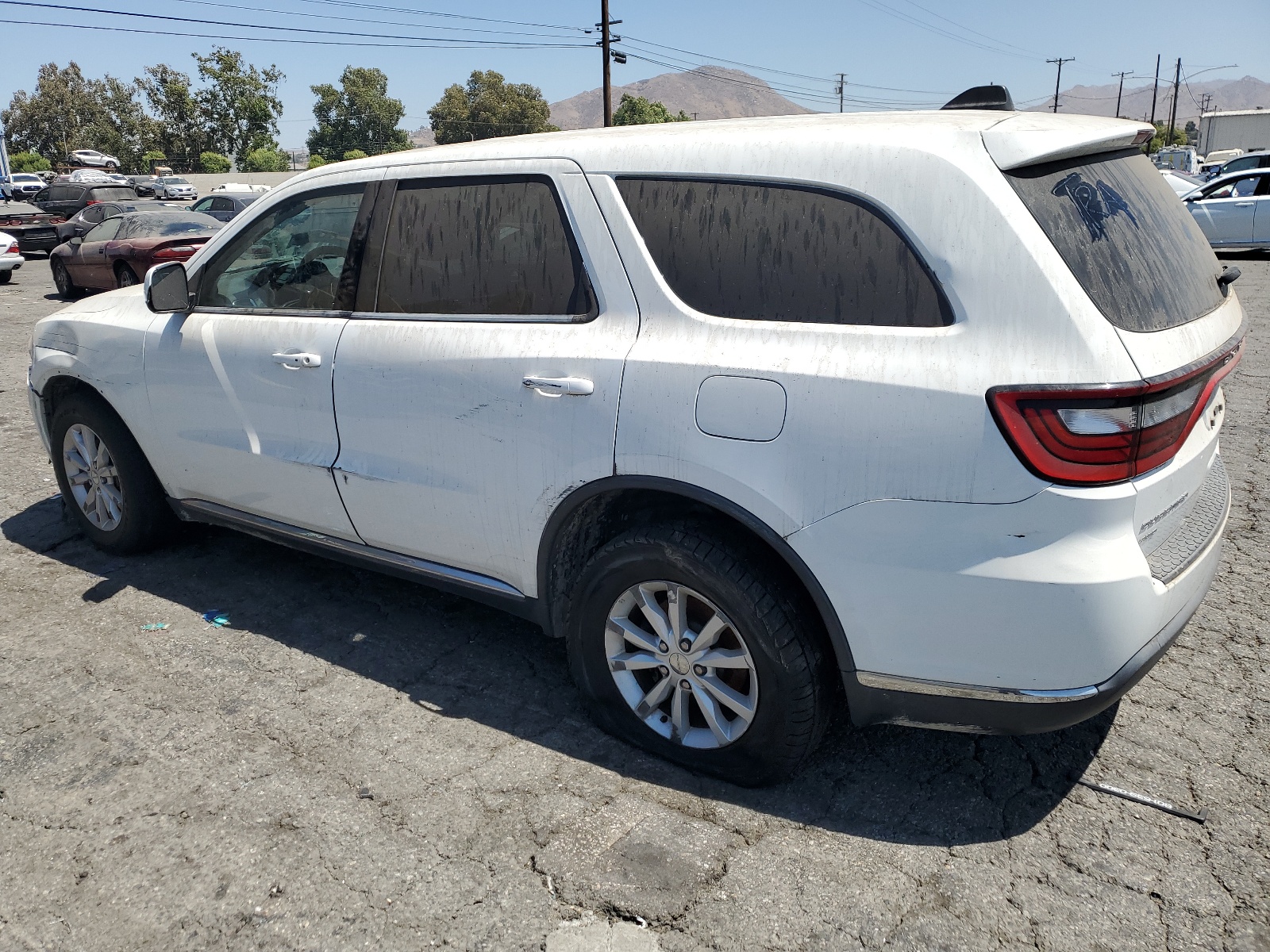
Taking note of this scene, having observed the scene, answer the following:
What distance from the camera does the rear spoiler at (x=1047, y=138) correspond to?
239 cm

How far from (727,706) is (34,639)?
2.91 metres

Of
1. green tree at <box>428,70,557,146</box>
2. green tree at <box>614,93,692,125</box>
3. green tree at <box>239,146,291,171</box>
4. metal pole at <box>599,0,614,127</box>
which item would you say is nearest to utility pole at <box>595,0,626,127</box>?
metal pole at <box>599,0,614,127</box>

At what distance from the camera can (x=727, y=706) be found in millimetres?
2820

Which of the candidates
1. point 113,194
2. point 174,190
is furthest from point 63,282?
point 174,190

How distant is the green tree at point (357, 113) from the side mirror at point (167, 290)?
481ft

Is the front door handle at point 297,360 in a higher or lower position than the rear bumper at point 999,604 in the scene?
higher

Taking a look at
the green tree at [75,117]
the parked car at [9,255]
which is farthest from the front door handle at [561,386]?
the green tree at [75,117]

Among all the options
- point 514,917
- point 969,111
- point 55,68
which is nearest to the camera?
point 514,917

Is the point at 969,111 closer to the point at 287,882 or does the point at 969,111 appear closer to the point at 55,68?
the point at 287,882

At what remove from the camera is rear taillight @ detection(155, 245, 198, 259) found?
48.0 ft

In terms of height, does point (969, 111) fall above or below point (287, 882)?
above

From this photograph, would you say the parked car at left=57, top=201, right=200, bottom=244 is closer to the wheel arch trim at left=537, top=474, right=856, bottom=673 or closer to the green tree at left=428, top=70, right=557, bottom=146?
the wheel arch trim at left=537, top=474, right=856, bottom=673

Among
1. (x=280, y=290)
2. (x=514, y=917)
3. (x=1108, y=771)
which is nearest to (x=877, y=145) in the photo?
(x=1108, y=771)

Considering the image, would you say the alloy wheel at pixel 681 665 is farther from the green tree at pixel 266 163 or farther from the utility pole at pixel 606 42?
the green tree at pixel 266 163
